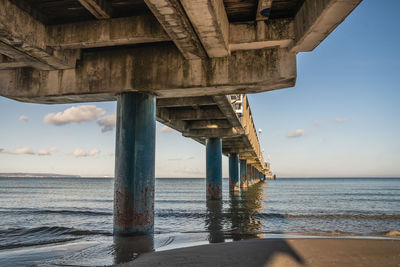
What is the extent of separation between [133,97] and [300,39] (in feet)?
14.5

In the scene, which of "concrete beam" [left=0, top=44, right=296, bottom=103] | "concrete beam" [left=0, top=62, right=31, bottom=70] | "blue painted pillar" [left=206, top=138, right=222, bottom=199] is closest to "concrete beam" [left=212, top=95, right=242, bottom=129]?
"concrete beam" [left=0, top=44, right=296, bottom=103]

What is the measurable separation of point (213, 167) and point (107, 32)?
16786 mm

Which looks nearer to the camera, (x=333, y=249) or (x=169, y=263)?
(x=169, y=263)

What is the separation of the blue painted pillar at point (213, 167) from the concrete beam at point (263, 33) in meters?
15.7

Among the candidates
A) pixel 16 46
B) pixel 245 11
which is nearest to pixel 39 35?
pixel 16 46

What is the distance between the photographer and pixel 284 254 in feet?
18.5

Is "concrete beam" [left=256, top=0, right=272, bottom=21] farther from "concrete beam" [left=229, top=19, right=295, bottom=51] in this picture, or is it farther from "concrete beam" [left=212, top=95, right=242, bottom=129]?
"concrete beam" [left=212, top=95, right=242, bottom=129]

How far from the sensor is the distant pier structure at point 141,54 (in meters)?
6.02

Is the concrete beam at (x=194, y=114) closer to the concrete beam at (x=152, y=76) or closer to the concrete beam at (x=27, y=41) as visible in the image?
the concrete beam at (x=152, y=76)

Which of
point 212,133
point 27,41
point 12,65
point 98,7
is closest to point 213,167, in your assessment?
point 212,133

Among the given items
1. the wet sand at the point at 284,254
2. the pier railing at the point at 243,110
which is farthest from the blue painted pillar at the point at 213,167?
the wet sand at the point at 284,254

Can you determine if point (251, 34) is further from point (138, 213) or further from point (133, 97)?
point (138, 213)

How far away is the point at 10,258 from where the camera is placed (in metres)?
6.70

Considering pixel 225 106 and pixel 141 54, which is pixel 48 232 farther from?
pixel 225 106
